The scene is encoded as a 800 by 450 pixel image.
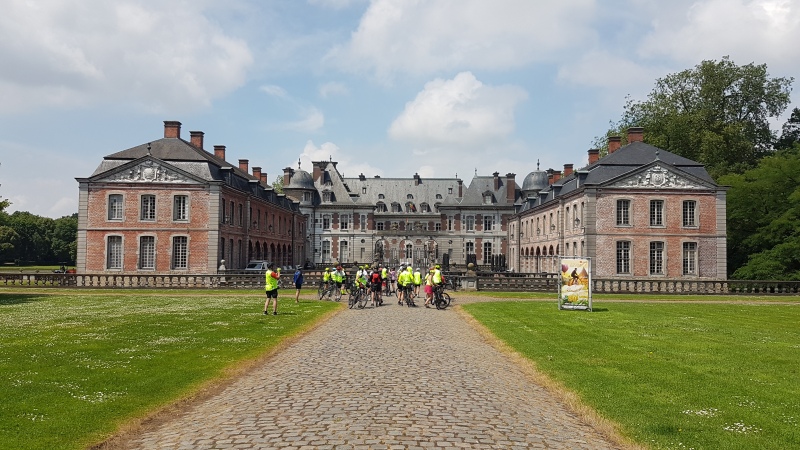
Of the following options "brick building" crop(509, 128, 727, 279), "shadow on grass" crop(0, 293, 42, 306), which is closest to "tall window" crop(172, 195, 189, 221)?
"shadow on grass" crop(0, 293, 42, 306)

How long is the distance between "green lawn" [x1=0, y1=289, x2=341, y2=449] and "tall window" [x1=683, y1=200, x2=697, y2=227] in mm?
27063

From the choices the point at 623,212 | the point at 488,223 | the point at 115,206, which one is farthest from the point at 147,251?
the point at 488,223

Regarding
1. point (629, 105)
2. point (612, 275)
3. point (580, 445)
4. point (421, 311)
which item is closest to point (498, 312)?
point (421, 311)

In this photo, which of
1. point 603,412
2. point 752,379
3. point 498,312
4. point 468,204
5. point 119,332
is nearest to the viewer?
point 603,412

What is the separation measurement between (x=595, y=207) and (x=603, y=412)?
3129 centimetres

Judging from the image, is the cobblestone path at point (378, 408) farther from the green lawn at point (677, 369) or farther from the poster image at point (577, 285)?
the poster image at point (577, 285)

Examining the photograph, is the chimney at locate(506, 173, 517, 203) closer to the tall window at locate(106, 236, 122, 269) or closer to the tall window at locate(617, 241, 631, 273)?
the tall window at locate(617, 241, 631, 273)

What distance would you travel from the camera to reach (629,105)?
55.8 metres

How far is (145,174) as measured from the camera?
36.5 m

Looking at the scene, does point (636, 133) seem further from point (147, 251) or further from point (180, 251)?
point (147, 251)

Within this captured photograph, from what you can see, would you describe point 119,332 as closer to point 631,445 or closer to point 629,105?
point 631,445

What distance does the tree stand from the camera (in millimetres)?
45844

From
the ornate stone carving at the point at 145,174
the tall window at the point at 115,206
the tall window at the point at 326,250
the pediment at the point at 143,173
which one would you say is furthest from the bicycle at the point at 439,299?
the tall window at the point at 326,250

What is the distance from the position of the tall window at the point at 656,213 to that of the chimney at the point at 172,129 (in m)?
32.2
